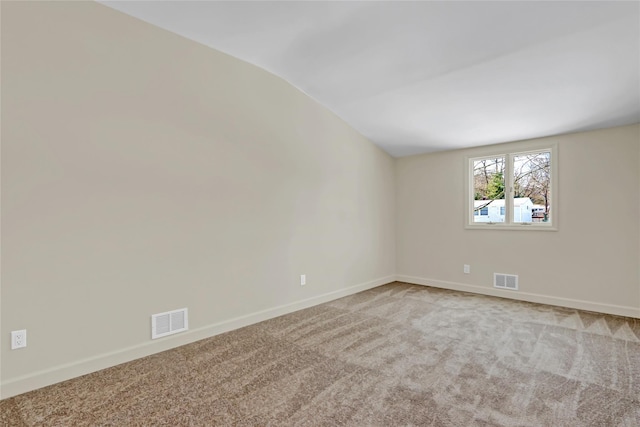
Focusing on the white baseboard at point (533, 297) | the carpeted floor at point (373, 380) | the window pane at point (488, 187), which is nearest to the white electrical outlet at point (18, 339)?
the carpeted floor at point (373, 380)

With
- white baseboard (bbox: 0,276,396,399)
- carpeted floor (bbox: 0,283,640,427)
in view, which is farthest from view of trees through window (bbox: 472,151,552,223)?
white baseboard (bbox: 0,276,396,399)

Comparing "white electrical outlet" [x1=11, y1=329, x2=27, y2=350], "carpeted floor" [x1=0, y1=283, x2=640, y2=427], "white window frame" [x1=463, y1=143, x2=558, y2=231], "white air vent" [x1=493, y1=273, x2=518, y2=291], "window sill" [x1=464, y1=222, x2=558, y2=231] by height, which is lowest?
"carpeted floor" [x1=0, y1=283, x2=640, y2=427]

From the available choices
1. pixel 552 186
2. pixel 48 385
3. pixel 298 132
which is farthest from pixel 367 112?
pixel 48 385

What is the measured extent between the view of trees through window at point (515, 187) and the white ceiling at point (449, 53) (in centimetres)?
46

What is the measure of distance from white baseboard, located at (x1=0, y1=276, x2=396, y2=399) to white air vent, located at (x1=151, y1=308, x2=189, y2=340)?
0.05 meters

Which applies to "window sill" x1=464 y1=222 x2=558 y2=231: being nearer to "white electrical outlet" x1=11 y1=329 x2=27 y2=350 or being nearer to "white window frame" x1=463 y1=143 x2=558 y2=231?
"white window frame" x1=463 y1=143 x2=558 y2=231

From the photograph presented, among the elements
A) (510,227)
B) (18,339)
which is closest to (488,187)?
(510,227)

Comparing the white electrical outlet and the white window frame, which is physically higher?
the white window frame

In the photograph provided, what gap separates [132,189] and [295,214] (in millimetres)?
1766

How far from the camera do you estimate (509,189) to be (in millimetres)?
4426

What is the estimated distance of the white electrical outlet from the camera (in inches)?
79.3

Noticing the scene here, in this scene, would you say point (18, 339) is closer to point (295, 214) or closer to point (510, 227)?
point (295, 214)

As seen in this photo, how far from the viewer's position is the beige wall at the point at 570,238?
11.6ft

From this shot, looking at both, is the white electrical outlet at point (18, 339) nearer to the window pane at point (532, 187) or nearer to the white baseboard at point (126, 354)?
the white baseboard at point (126, 354)
